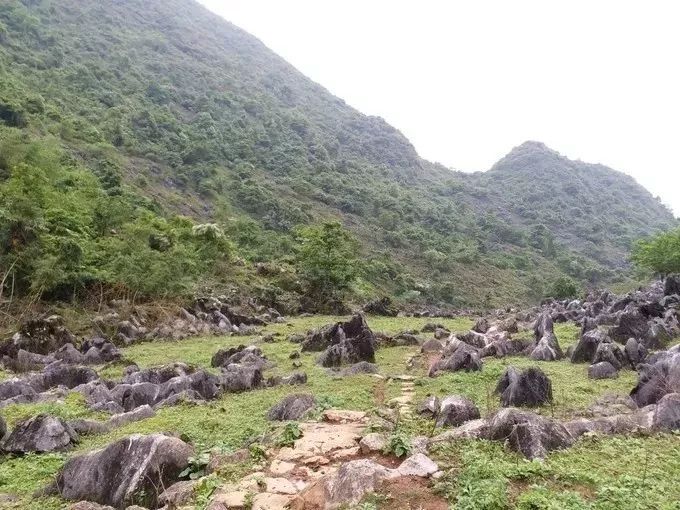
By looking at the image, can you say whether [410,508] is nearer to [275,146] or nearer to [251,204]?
[251,204]

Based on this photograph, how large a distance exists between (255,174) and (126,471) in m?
79.1

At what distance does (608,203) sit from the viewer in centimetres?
13812

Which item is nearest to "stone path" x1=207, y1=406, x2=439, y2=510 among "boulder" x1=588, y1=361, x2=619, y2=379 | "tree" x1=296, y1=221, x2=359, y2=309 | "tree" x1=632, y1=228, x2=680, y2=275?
"boulder" x1=588, y1=361, x2=619, y2=379

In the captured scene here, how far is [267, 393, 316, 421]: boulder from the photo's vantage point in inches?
410

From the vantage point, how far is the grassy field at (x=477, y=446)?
6.03 metres

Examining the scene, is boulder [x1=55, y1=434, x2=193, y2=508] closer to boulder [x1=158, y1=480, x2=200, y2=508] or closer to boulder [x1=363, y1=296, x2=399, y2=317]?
boulder [x1=158, y1=480, x2=200, y2=508]

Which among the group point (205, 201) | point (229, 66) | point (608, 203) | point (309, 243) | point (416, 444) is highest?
point (608, 203)

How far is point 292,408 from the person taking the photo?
10.6 metres

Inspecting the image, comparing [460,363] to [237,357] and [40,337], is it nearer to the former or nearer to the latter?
[237,357]

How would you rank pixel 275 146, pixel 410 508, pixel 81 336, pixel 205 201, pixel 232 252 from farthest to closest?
pixel 275 146 < pixel 205 201 < pixel 232 252 < pixel 81 336 < pixel 410 508

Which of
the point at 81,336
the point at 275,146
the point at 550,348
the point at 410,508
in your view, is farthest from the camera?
the point at 275,146

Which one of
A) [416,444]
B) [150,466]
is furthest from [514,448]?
[150,466]

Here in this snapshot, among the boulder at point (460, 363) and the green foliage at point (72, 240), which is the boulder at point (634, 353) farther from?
the green foliage at point (72, 240)

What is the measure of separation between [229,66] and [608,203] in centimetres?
10576
